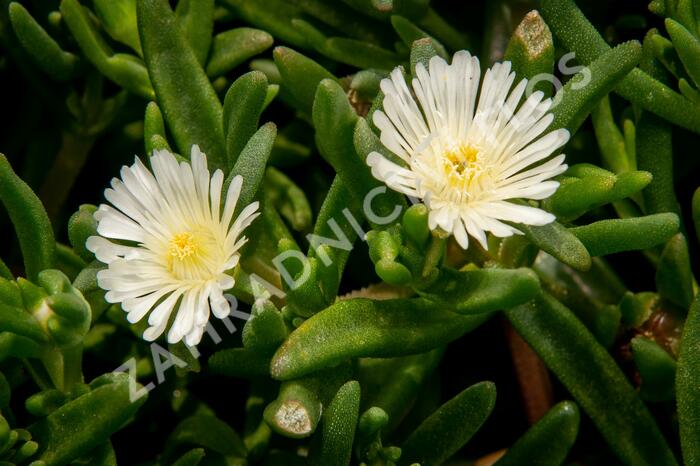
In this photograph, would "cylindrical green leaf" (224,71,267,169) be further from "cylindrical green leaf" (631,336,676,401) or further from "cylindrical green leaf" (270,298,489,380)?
"cylindrical green leaf" (631,336,676,401)

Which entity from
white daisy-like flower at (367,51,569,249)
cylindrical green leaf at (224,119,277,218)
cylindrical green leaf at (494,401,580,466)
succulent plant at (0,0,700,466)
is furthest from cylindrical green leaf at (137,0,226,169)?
cylindrical green leaf at (494,401,580,466)

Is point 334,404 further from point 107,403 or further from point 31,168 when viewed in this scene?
point 31,168

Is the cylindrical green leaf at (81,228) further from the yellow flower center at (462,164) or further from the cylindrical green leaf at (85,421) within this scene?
the yellow flower center at (462,164)

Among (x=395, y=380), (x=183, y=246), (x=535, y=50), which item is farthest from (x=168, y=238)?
(x=535, y=50)

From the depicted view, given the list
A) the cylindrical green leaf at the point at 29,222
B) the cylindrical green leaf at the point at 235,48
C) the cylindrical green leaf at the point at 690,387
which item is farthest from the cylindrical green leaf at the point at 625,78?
the cylindrical green leaf at the point at 29,222

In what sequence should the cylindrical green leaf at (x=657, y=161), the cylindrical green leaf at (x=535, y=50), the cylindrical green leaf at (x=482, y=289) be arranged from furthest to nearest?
the cylindrical green leaf at (x=657, y=161) → the cylindrical green leaf at (x=535, y=50) → the cylindrical green leaf at (x=482, y=289)

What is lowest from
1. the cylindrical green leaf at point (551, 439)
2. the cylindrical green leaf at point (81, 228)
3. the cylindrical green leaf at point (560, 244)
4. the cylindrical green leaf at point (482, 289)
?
the cylindrical green leaf at point (551, 439)

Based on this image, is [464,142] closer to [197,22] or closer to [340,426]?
[340,426]

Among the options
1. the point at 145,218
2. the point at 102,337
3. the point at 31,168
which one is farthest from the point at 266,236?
the point at 31,168
